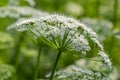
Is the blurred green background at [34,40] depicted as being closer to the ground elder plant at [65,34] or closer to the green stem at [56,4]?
the green stem at [56,4]

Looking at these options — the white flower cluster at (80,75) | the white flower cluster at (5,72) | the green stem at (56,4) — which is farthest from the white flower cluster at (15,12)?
the green stem at (56,4)

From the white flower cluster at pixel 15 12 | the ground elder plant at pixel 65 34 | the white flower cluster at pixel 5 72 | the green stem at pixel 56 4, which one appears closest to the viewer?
the ground elder plant at pixel 65 34

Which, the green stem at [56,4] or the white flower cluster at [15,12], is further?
the green stem at [56,4]

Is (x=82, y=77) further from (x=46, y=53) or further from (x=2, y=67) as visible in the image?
(x=46, y=53)

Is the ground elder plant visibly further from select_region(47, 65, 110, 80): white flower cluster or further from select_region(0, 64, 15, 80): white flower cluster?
select_region(0, 64, 15, 80): white flower cluster

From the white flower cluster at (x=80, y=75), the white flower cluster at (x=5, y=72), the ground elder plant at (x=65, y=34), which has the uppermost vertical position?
the ground elder plant at (x=65, y=34)

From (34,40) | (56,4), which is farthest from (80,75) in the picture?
(56,4)

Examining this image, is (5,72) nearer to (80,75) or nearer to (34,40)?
(34,40)

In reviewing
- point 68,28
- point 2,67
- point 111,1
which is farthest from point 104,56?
point 111,1
